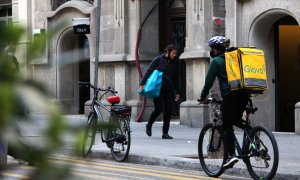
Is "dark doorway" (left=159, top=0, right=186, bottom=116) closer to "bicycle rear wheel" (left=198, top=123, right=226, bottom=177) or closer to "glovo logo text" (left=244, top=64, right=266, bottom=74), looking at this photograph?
"bicycle rear wheel" (left=198, top=123, right=226, bottom=177)

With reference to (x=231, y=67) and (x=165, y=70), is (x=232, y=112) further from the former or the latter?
→ (x=165, y=70)

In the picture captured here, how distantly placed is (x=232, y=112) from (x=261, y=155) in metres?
0.70

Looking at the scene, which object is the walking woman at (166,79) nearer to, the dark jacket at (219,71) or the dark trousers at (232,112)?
the dark jacket at (219,71)

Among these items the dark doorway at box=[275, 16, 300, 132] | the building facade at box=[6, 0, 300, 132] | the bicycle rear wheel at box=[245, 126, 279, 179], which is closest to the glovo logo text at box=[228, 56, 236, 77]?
the bicycle rear wheel at box=[245, 126, 279, 179]

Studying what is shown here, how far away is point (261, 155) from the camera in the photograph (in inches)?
325

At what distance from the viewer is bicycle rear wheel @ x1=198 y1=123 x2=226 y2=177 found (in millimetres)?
9203

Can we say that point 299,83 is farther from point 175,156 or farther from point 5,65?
point 5,65

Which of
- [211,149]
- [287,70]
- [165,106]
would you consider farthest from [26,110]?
[287,70]

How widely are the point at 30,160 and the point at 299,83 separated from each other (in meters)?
16.8

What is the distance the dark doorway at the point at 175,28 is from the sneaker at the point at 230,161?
412 inches

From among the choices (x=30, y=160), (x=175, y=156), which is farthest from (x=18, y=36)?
(x=175, y=156)

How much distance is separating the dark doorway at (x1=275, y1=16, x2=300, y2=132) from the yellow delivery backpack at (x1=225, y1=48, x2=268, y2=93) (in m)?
8.49

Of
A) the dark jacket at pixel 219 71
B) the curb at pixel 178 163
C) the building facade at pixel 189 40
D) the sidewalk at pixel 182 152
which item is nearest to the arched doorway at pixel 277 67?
the building facade at pixel 189 40

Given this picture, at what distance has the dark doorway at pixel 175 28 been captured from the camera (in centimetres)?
1925
